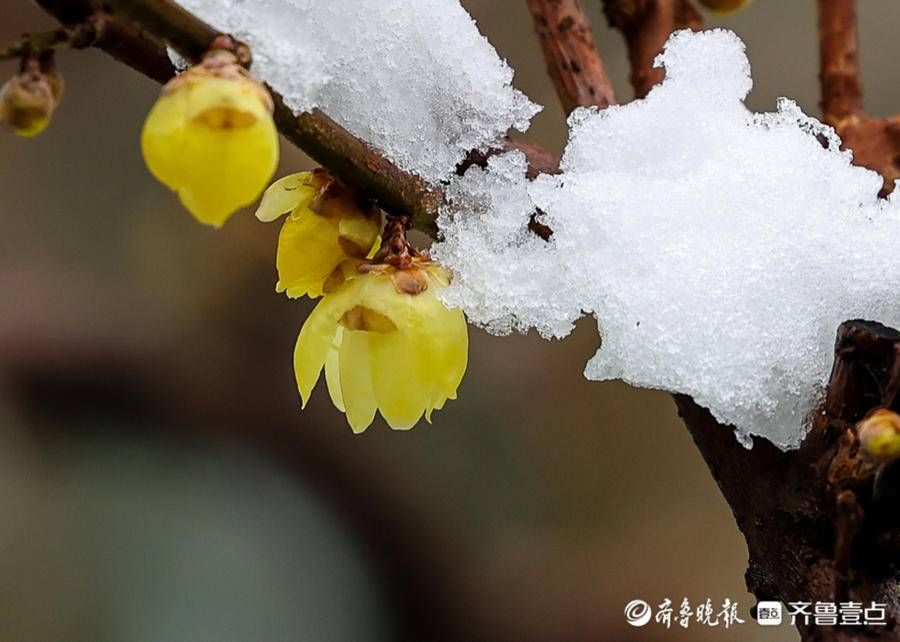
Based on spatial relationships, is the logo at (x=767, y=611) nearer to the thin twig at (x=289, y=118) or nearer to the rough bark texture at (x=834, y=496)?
the rough bark texture at (x=834, y=496)

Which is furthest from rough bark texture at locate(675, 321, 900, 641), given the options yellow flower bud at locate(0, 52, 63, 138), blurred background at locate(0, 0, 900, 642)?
blurred background at locate(0, 0, 900, 642)

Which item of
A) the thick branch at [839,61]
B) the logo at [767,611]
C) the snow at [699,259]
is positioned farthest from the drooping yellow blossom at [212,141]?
the thick branch at [839,61]

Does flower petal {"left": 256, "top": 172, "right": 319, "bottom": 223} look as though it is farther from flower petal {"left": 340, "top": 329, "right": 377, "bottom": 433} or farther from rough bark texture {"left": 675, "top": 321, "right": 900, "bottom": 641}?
rough bark texture {"left": 675, "top": 321, "right": 900, "bottom": 641}

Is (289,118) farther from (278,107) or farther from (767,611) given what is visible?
(767,611)

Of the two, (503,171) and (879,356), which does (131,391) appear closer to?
(503,171)

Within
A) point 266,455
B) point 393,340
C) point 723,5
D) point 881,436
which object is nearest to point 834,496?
point 881,436
